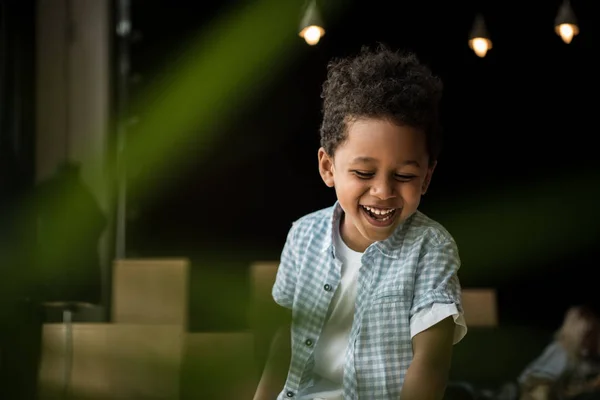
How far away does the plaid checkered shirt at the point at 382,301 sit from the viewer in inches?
35.6

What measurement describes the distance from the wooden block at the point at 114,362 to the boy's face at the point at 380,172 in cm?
108

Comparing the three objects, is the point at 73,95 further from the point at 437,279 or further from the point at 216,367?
the point at 437,279

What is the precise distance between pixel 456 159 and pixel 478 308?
506 millimetres

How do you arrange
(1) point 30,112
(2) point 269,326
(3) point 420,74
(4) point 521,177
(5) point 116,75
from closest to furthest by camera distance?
1. (3) point 420,74
2. (2) point 269,326
3. (1) point 30,112
4. (5) point 116,75
5. (4) point 521,177

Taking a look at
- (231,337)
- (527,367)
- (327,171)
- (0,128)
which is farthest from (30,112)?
(527,367)

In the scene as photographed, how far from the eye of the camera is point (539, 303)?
A: 282 centimetres

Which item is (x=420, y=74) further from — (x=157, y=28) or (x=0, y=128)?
(x=157, y=28)

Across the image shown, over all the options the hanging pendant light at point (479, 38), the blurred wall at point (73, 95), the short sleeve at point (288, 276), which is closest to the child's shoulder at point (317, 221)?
the short sleeve at point (288, 276)

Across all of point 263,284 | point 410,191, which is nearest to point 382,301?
point 410,191

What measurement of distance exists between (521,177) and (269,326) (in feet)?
4.38

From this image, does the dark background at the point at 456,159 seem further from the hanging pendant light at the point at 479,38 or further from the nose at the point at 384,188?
the nose at the point at 384,188

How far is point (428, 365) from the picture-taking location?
881mm

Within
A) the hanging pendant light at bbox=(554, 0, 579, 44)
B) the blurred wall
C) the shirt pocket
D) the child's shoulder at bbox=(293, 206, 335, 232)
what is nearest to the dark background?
the blurred wall

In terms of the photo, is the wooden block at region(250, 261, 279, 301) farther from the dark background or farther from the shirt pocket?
the shirt pocket
